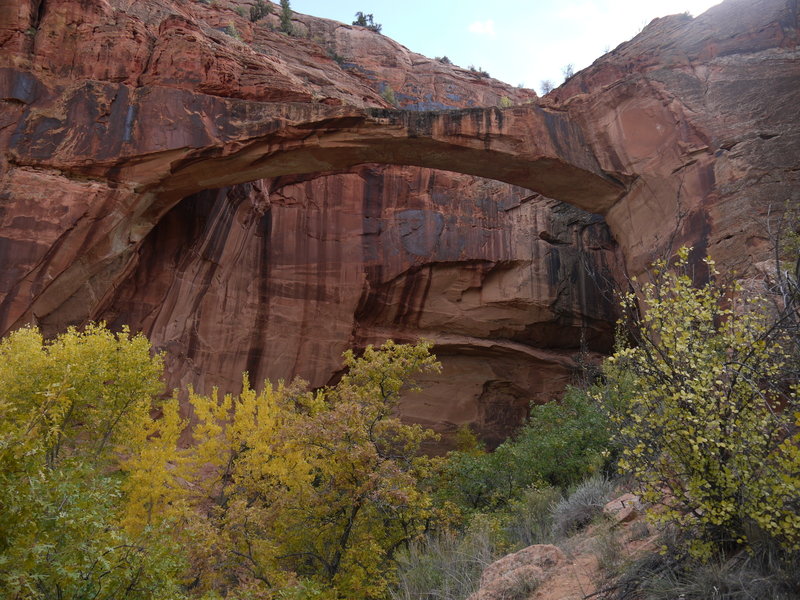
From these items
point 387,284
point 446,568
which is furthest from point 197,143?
point 446,568

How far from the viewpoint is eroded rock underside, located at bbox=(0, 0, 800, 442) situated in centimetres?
1436

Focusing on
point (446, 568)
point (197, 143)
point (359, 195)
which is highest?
point (197, 143)

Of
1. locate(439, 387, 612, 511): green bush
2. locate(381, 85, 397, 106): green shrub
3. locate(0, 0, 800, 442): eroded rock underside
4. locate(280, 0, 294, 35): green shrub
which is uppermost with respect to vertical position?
locate(280, 0, 294, 35): green shrub

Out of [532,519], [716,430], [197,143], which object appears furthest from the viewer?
[197,143]

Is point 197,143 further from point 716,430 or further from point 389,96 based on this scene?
point 389,96

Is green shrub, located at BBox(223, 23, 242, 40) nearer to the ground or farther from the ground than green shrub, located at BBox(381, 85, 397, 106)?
farther from the ground

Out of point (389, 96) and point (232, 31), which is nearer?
point (232, 31)

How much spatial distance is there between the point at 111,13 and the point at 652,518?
1940 cm

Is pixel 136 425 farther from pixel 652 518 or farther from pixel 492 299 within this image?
pixel 492 299

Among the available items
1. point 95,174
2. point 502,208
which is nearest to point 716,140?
point 502,208

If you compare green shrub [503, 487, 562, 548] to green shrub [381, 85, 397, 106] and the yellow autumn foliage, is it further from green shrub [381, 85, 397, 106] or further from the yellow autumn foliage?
green shrub [381, 85, 397, 106]

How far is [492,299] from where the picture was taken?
21438mm

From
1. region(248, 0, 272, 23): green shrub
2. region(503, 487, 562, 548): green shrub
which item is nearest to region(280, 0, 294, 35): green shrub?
region(248, 0, 272, 23): green shrub

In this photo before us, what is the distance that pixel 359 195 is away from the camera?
21406 mm
